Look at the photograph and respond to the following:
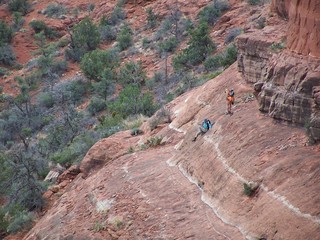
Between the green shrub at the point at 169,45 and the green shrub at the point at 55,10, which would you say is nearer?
the green shrub at the point at 169,45

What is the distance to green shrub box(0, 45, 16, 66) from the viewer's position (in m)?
43.9

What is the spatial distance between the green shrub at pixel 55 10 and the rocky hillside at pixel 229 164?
106ft

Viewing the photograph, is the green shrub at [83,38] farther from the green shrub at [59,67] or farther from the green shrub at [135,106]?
the green shrub at [135,106]

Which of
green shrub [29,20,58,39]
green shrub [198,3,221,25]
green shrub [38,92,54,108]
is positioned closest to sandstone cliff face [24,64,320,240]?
green shrub [38,92,54,108]

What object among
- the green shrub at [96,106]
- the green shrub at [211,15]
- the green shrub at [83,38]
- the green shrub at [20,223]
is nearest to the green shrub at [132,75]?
the green shrub at [96,106]

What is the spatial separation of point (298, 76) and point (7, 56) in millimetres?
34804

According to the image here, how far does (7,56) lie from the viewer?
44062 mm

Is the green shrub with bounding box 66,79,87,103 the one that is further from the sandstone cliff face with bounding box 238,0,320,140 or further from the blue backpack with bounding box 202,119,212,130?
the sandstone cliff face with bounding box 238,0,320,140

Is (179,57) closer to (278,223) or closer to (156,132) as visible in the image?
(156,132)

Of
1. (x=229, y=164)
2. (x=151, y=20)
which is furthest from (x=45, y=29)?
(x=229, y=164)

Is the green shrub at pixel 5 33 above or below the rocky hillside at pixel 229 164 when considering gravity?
below

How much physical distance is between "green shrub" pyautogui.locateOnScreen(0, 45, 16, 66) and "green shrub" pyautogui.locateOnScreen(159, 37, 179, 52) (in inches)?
519

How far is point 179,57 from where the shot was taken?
1316 inches

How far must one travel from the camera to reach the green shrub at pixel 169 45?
36906mm
